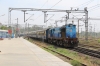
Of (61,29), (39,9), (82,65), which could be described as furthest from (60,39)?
(82,65)

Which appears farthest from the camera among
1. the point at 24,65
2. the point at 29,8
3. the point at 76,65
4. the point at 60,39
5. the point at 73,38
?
the point at 29,8

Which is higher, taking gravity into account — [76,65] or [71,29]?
[71,29]

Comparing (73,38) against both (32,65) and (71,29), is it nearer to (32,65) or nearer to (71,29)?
(71,29)

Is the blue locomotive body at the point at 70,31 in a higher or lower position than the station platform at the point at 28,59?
higher

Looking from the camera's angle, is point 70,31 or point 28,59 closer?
point 28,59

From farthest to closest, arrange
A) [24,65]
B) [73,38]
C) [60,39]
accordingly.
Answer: [60,39] → [73,38] → [24,65]

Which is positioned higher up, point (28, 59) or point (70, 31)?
point (70, 31)

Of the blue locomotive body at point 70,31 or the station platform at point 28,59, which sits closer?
the station platform at point 28,59

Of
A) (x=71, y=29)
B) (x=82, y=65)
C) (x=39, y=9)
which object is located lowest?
(x=82, y=65)

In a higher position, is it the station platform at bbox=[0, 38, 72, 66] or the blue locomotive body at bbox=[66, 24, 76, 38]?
the blue locomotive body at bbox=[66, 24, 76, 38]

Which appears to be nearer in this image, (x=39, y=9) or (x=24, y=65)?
(x=24, y=65)

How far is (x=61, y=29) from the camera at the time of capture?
38.5 m

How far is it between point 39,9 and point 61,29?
19.4ft

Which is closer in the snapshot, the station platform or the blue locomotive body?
the station platform
